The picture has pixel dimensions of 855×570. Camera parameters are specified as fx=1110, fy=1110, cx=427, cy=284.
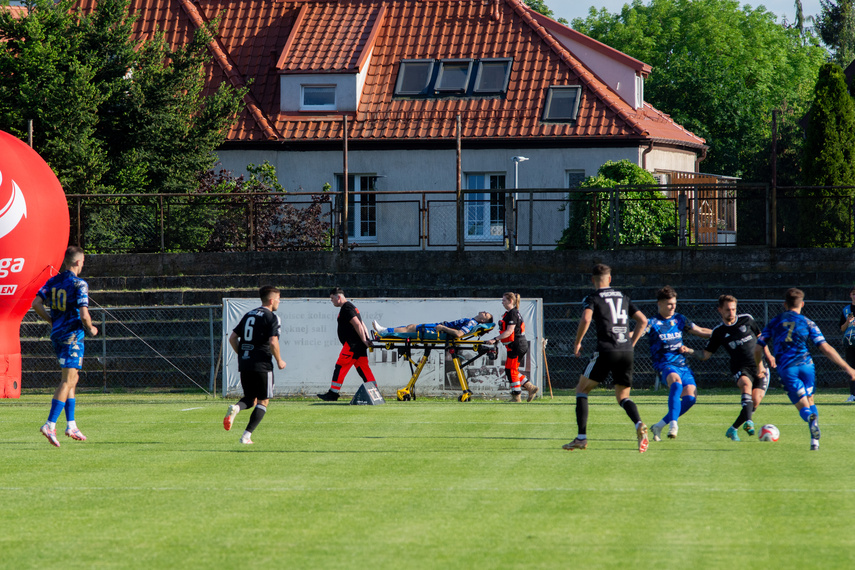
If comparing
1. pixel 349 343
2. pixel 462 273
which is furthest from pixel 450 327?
pixel 462 273

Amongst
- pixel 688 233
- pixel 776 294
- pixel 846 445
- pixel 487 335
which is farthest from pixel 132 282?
pixel 846 445

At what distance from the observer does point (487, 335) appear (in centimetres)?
2078

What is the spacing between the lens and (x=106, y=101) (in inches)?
1139

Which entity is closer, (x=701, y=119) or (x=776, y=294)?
(x=776, y=294)

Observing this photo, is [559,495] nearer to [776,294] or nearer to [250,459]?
[250,459]

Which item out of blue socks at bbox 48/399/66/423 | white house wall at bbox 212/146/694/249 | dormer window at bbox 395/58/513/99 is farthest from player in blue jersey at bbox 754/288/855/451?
dormer window at bbox 395/58/513/99

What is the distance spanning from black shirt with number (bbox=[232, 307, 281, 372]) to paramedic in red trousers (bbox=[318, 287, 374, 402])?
20.4 feet

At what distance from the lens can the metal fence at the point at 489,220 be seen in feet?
81.7

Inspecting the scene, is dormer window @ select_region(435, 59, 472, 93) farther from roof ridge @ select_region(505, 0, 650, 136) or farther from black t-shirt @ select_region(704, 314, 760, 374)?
black t-shirt @ select_region(704, 314, 760, 374)

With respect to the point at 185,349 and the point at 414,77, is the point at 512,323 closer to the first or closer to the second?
the point at 185,349

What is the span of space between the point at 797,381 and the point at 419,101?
2292 centimetres

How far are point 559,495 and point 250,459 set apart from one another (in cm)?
357

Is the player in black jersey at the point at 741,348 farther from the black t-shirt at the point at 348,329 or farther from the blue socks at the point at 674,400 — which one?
the black t-shirt at the point at 348,329

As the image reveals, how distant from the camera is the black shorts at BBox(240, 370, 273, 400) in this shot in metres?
12.2
